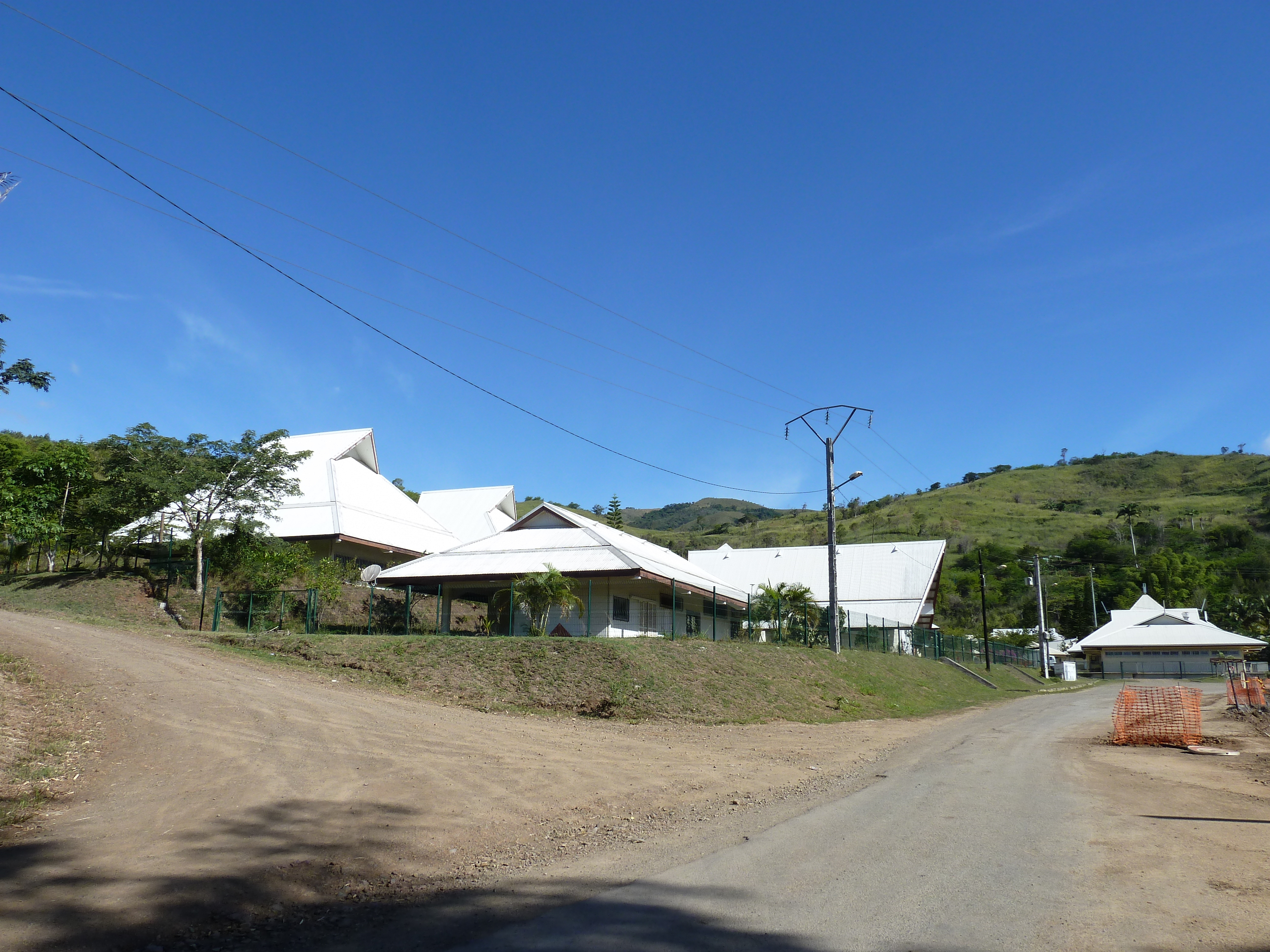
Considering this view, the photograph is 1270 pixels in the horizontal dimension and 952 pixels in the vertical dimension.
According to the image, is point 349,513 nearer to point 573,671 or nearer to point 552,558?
point 552,558

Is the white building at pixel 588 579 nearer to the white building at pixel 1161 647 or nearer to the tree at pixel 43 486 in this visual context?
the tree at pixel 43 486

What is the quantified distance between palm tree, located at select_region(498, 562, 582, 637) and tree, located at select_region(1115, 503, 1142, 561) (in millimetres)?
105848

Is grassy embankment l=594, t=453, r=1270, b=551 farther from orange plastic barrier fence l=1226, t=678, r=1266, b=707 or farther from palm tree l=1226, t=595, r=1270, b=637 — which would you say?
orange plastic barrier fence l=1226, t=678, r=1266, b=707

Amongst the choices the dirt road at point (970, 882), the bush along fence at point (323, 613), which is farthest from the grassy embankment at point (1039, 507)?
the dirt road at point (970, 882)

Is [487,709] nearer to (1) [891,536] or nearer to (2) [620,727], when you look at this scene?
(2) [620,727]

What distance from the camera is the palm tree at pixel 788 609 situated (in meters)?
32.4

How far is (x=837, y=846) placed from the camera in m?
7.58

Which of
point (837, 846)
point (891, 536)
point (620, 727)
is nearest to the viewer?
point (837, 846)

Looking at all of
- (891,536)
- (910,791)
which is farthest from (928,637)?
(891,536)

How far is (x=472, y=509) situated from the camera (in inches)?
2109

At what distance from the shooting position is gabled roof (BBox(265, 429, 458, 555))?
3497cm

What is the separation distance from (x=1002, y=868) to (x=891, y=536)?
118014 millimetres

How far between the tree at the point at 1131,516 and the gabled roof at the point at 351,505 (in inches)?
3940

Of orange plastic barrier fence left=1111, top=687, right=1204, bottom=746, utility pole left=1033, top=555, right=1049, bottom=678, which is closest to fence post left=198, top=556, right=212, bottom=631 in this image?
orange plastic barrier fence left=1111, top=687, right=1204, bottom=746
